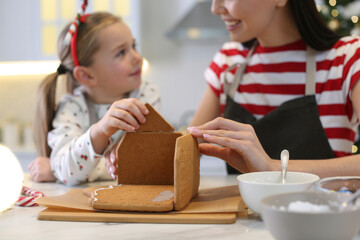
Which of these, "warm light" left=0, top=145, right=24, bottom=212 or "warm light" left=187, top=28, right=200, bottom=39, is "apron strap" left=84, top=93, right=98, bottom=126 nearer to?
"warm light" left=0, top=145, right=24, bottom=212

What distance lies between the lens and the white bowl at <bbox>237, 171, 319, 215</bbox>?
686mm

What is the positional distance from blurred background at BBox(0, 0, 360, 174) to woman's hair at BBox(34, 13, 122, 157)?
4.08 ft

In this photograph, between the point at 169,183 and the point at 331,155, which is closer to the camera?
the point at 169,183

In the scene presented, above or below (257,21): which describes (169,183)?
below

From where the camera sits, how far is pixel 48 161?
53.4 inches

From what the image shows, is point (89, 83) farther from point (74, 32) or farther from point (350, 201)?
point (350, 201)

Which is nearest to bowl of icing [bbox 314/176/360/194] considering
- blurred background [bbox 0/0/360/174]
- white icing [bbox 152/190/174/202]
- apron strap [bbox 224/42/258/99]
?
white icing [bbox 152/190/174/202]

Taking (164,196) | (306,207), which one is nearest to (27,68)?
(164,196)

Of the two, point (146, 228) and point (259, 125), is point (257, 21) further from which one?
point (146, 228)

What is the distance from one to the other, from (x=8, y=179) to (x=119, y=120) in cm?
26

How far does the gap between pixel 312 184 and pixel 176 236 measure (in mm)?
225

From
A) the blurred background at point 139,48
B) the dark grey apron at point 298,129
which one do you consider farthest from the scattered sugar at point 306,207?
the blurred background at point 139,48

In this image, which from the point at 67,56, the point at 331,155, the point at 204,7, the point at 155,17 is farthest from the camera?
the point at 155,17

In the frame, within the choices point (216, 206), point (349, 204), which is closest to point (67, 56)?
point (216, 206)
